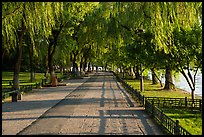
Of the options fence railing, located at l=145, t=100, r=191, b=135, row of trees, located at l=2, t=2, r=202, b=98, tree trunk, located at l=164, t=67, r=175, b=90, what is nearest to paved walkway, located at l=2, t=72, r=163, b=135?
fence railing, located at l=145, t=100, r=191, b=135

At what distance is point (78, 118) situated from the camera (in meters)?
16.9

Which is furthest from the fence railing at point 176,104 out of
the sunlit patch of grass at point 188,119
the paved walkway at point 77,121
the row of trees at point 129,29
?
the paved walkway at point 77,121

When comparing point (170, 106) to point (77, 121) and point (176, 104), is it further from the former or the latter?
point (77, 121)

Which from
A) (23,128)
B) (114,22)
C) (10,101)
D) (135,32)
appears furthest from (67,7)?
(23,128)

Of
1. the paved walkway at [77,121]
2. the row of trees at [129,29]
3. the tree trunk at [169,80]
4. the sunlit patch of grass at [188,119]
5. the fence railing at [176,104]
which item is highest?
the row of trees at [129,29]

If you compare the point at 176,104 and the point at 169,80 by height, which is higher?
the point at 169,80

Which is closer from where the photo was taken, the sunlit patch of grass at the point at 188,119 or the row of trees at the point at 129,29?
the row of trees at the point at 129,29

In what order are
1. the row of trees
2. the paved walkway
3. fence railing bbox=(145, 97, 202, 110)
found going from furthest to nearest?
fence railing bbox=(145, 97, 202, 110) → the paved walkway → the row of trees

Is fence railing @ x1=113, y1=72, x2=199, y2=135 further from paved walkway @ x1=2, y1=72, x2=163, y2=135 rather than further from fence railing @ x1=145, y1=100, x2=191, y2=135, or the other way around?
paved walkway @ x1=2, y1=72, x2=163, y2=135

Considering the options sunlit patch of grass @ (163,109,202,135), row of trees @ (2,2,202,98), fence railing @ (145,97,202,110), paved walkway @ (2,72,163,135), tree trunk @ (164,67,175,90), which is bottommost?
sunlit patch of grass @ (163,109,202,135)

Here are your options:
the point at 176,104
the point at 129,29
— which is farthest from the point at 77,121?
the point at 129,29

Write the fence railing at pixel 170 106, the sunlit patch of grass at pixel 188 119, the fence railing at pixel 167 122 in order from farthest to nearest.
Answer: the sunlit patch of grass at pixel 188 119 → the fence railing at pixel 170 106 → the fence railing at pixel 167 122

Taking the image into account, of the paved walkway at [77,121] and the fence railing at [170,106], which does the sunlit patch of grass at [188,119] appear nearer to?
the fence railing at [170,106]

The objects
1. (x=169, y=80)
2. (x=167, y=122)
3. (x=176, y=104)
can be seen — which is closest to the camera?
(x=167, y=122)
